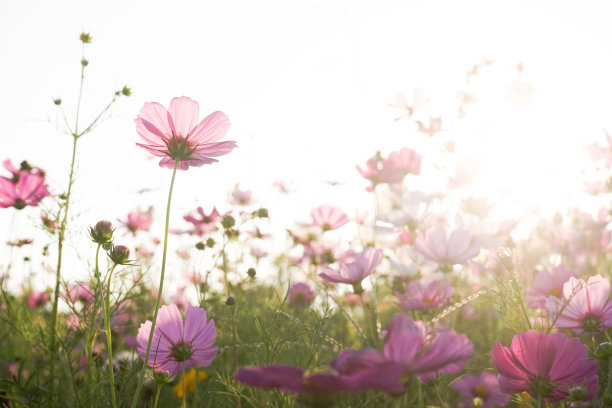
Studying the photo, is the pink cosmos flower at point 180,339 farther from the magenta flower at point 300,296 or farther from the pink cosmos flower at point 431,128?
the pink cosmos flower at point 431,128

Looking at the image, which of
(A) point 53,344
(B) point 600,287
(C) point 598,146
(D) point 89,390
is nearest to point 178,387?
(A) point 53,344

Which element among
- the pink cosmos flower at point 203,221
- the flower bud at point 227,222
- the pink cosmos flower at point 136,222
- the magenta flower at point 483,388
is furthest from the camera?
the pink cosmos flower at point 136,222

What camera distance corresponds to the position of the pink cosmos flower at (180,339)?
74 cm

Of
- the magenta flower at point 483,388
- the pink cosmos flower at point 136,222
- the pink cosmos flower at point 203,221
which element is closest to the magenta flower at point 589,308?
the magenta flower at point 483,388

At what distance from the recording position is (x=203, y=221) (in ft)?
4.95

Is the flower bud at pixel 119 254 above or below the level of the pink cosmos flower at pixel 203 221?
below

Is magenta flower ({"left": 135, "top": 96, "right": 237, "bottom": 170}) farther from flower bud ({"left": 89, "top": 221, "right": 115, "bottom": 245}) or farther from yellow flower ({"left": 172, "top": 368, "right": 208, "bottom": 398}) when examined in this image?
yellow flower ({"left": 172, "top": 368, "right": 208, "bottom": 398})

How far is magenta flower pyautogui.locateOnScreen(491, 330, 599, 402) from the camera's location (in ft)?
2.01

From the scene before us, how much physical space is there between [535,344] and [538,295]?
20.6 inches

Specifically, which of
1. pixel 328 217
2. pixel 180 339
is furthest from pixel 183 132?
pixel 328 217

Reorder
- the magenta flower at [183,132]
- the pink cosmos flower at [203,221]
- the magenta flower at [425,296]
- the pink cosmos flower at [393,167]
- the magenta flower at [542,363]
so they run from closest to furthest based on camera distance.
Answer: the magenta flower at [542,363] → the magenta flower at [183,132] → the magenta flower at [425,296] → the pink cosmos flower at [203,221] → the pink cosmos flower at [393,167]

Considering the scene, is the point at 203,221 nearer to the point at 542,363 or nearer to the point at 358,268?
→ the point at 358,268

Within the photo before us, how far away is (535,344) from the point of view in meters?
0.61

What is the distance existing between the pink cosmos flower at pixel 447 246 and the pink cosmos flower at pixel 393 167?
515 mm
